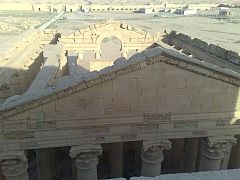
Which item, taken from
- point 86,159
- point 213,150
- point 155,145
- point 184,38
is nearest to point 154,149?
point 155,145

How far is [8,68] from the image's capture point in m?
14.6

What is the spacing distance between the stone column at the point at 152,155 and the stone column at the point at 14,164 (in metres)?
3.89

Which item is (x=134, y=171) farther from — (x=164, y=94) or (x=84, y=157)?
(x=164, y=94)

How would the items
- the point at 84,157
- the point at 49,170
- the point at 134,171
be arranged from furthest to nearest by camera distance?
the point at 134,171 → the point at 49,170 → the point at 84,157

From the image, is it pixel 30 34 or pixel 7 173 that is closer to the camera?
pixel 7 173

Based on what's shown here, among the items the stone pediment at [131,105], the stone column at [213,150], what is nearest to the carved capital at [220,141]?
the stone column at [213,150]

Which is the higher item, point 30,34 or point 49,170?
point 30,34

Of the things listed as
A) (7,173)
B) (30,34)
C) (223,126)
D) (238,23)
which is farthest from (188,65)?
(238,23)

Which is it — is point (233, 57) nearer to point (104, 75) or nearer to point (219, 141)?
point (219, 141)

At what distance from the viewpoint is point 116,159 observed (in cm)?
1213

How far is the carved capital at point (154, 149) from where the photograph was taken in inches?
363

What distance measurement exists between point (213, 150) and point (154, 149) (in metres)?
2.17

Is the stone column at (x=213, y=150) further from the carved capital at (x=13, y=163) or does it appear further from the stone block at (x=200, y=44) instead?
the stone block at (x=200, y=44)

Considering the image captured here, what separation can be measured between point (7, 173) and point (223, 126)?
7.25 m
